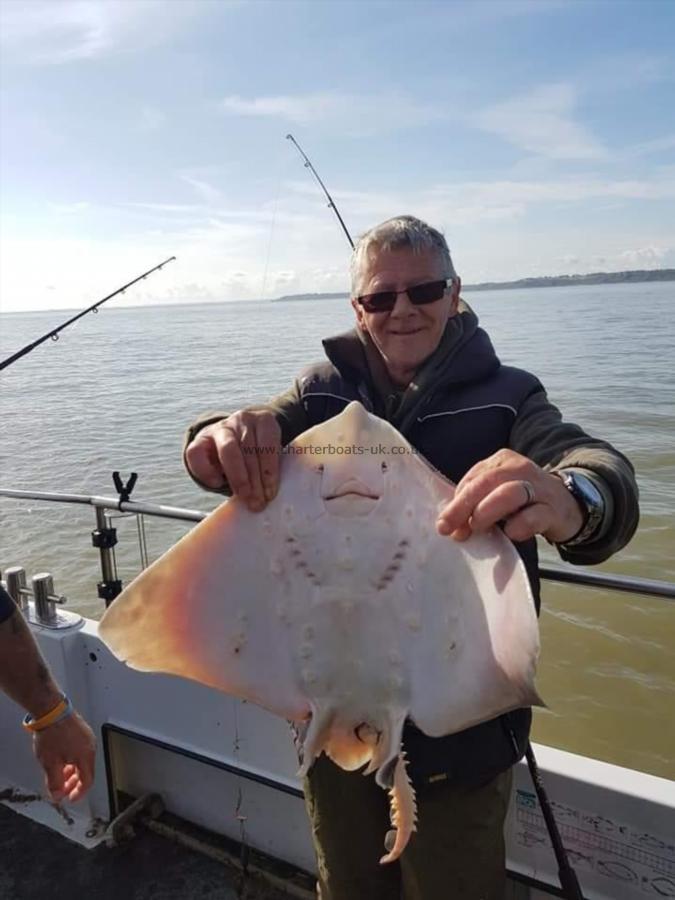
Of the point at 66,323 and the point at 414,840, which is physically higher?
the point at 66,323

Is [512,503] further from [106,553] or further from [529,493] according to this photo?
[106,553]

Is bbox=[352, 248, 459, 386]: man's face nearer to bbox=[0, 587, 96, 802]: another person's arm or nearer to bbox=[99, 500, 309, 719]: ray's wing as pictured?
bbox=[99, 500, 309, 719]: ray's wing

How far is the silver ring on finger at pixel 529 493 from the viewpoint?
1.31 meters

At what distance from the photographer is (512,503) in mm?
1295

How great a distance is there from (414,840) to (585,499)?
3.17 feet

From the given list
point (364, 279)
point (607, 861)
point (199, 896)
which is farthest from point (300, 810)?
point (364, 279)

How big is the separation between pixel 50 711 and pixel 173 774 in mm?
1203

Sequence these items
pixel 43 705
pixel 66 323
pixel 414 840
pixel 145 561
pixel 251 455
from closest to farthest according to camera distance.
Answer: pixel 251 455, pixel 414 840, pixel 43 705, pixel 145 561, pixel 66 323

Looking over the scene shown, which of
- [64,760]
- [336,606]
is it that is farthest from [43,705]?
[336,606]

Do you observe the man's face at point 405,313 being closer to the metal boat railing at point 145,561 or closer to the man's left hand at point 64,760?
the metal boat railing at point 145,561

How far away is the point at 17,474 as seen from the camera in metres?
11.8

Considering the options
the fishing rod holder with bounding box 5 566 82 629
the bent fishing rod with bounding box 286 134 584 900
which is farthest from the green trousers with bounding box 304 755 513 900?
the fishing rod holder with bounding box 5 566 82 629

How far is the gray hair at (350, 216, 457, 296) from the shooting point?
176 centimetres

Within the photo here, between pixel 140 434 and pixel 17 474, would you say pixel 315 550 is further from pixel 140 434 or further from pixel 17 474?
pixel 140 434
